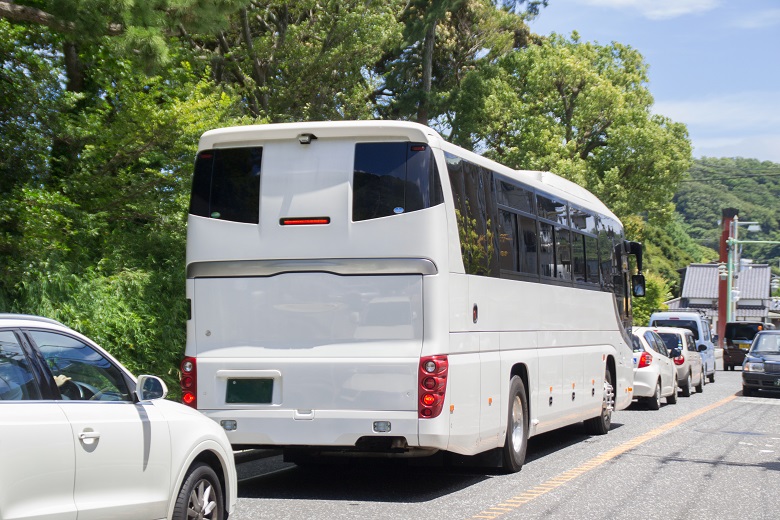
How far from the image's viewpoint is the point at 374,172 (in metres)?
A: 10.2

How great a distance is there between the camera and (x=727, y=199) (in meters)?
139

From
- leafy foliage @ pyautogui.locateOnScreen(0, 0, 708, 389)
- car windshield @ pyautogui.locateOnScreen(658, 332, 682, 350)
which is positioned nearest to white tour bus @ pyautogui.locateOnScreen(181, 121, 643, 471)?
leafy foliage @ pyautogui.locateOnScreen(0, 0, 708, 389)

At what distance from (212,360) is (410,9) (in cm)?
2747

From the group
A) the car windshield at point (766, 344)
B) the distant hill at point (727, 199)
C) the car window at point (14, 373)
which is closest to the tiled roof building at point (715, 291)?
the distant hill at point (727, 199)

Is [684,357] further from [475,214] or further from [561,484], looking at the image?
[475,214]

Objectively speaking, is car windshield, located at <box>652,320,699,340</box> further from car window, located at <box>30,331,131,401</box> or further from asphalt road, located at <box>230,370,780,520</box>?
car window, located at <box>30,331,131,401</box>

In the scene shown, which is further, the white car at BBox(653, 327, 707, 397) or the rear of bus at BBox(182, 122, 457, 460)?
the white car at BBox(653, 327, 707, 397)

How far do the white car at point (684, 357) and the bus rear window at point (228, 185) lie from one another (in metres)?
17.0

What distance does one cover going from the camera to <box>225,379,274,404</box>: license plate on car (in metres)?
10.2

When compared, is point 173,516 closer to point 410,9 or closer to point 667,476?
point 667,476

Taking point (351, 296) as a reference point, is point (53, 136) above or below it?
above

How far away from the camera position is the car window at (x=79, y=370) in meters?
5.88

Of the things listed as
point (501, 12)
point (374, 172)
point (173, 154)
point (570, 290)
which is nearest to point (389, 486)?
point (374, 172)

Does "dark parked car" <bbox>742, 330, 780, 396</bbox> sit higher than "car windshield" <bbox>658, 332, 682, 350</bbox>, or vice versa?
"car windshield" <bbox>658, 332, 682, 350</bbox>
